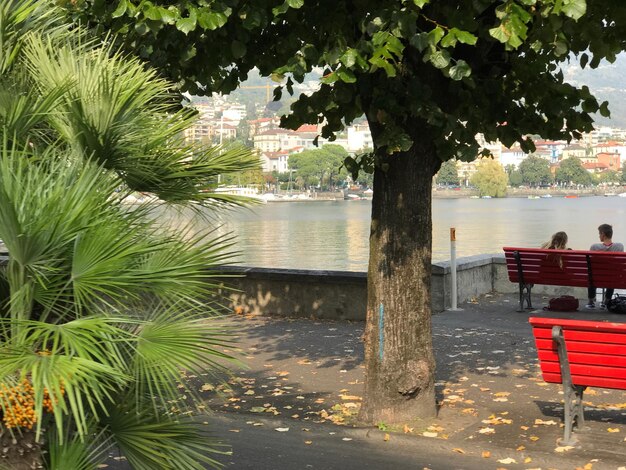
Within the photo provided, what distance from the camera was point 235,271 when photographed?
14.4 metres

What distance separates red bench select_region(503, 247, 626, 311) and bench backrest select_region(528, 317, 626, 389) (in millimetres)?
6377

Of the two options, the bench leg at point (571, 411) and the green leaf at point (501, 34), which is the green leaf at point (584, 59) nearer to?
the green leaf at point (501, 34)

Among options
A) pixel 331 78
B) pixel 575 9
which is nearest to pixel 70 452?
pixel 331 78

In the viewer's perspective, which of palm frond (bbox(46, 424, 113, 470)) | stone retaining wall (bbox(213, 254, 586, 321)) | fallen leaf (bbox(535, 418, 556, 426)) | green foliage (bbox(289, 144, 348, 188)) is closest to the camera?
palm frond (bbox(46, 424, 113, 470))

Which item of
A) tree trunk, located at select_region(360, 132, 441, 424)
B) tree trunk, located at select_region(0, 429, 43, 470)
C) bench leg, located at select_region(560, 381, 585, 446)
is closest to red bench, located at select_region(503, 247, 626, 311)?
tree trunk, located at select_region(360, 132, 441, 424)

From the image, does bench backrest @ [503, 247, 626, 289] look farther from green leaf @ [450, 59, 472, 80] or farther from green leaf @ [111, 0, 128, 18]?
green leaf @ [111, 0, 128, 18]

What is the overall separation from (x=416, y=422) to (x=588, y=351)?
58.1 inches

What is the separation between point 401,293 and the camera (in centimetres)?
824

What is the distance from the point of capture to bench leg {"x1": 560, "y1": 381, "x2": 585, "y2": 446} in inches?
288

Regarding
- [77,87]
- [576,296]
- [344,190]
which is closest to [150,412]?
[77,87]

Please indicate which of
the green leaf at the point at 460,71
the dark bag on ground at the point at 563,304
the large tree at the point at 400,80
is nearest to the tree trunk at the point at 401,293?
the large tree at the point at 400,80

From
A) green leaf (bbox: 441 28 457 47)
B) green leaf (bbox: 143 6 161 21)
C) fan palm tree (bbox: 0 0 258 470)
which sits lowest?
fan palm tree (bbox: 0 0 258 470)

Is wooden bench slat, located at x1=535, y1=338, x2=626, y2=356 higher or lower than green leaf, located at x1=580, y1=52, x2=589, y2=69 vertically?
lower

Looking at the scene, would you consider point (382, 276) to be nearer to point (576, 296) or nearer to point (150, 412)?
point (150, 412)
